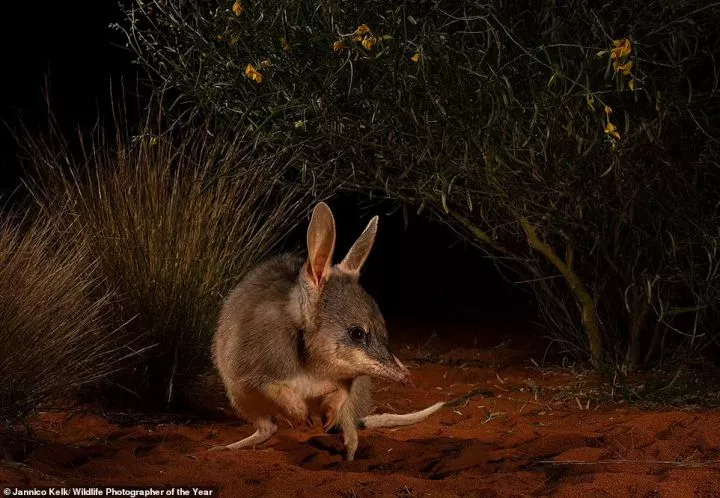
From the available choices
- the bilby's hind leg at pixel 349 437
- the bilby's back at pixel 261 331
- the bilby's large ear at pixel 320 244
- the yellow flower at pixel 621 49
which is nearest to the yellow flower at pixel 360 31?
the bilby's large ear at pixel 320 244

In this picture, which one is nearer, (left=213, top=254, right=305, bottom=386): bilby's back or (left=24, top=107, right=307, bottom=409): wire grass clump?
(left=213, top=254, right=305, bottom=386): bilby's back

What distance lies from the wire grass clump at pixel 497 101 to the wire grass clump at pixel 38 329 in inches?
48.7

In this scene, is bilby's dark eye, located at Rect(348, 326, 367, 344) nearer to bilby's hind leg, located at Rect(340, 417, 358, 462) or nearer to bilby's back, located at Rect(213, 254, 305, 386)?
bilby's back, located at Rect(213, 254, 305, 386)

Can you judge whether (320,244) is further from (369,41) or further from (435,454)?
(435,454)

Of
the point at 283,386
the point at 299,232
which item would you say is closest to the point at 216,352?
the point at 283,386

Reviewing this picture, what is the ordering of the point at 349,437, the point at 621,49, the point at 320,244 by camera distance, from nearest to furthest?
the point at 621,49, the point at 320,244, the point at 349,437

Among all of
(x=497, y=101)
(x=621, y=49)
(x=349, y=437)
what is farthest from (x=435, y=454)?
(x=621, y=49)

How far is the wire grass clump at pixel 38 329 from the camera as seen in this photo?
5.13 meters

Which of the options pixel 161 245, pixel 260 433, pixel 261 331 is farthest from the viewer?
pixel 161 245

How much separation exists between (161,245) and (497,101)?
86.6 inches

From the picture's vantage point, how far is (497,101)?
553 cm

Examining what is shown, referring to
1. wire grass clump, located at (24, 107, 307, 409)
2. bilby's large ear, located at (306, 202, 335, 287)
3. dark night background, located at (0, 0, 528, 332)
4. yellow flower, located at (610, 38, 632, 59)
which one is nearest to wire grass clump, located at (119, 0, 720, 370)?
yellow flower, located at (610, 38, 632, 59)

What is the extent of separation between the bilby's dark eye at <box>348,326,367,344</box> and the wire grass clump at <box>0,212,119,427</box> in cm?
130

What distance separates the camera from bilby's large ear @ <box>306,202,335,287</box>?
4.88m
